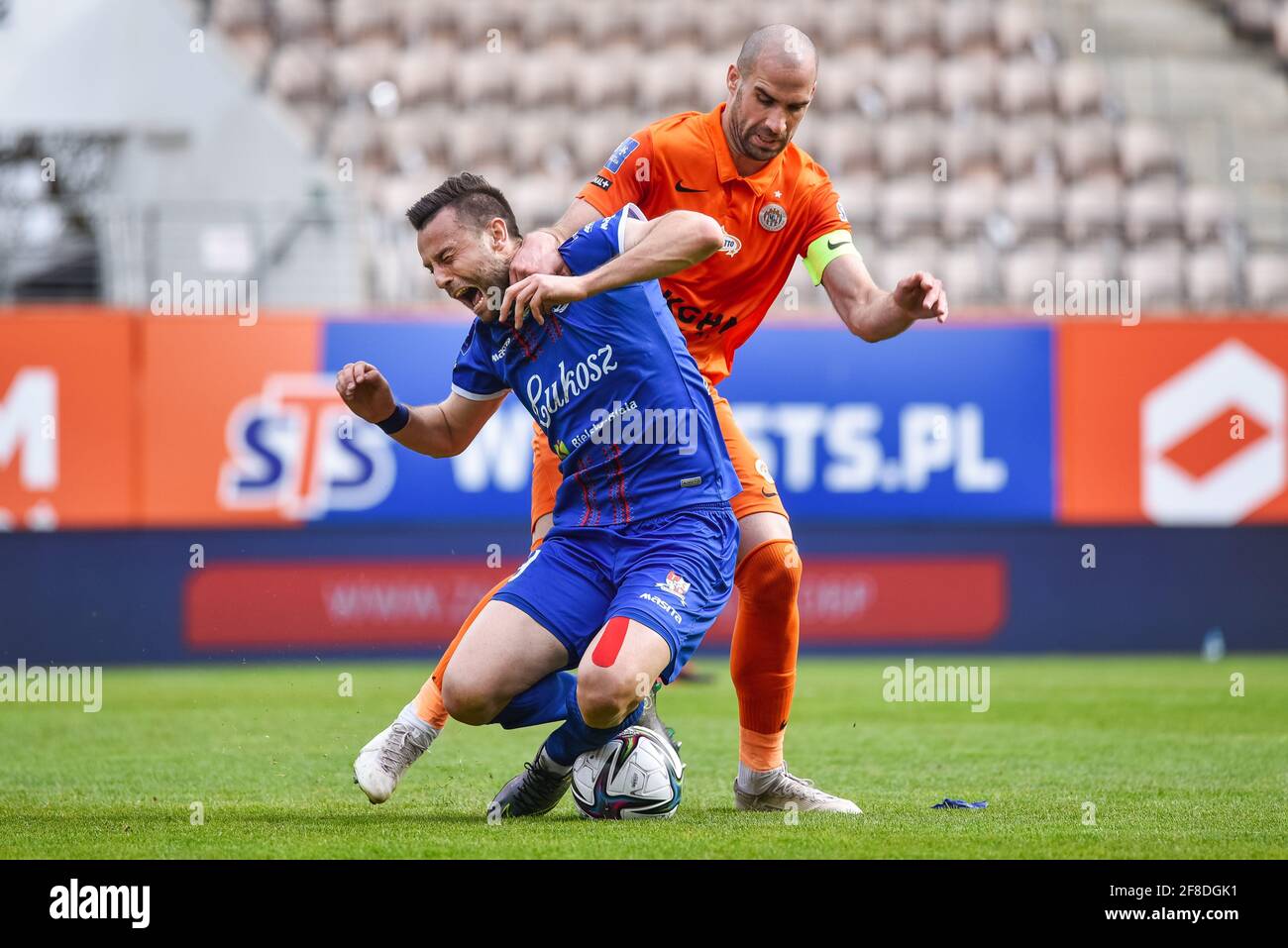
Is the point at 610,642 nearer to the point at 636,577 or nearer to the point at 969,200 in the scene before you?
the point at 636,577

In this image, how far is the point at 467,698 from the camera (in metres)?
5.14

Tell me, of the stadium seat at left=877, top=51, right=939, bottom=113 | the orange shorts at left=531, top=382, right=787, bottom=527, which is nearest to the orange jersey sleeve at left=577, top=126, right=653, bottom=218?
the orange shorts at left=531, top=382, right=787, bottom=527

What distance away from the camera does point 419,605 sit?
12.5 m

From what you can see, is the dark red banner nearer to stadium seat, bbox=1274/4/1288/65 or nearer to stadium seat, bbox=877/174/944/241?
stadium seat, bbox=877/174/944/241

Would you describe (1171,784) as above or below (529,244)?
below

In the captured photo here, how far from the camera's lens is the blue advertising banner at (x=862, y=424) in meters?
12.6

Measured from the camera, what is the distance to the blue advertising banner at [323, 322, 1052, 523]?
41.3 feet

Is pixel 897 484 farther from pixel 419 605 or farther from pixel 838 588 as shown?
pixel 419 605

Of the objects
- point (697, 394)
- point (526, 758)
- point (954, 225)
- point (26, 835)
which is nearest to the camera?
point (26, 835)

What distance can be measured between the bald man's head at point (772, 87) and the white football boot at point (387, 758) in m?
2.22

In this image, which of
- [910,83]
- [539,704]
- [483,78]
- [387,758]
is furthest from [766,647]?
[483,78]

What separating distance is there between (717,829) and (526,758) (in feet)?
7.25

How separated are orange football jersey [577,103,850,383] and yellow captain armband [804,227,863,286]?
0.08ft

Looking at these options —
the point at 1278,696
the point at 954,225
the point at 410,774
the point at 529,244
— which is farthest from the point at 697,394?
the point at 954,225
